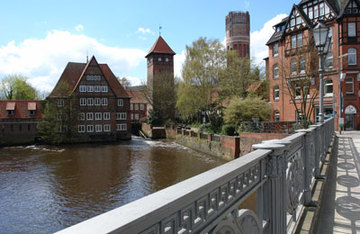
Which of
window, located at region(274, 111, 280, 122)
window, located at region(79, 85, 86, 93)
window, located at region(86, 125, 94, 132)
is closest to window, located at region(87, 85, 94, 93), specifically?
window, located at region(79, 85, 86, 93)

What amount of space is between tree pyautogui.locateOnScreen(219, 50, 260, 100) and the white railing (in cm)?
3160

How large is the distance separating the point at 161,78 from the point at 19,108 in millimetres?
25428

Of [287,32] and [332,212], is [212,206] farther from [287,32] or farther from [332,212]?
[287,32]

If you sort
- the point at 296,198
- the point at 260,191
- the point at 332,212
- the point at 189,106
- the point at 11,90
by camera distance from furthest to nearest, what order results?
the point at 11,90 < the point at 189,106 < the point at 332,212 < the point at 296,198 < the point at 260,191

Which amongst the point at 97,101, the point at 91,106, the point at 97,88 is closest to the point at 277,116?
the point at 97,101

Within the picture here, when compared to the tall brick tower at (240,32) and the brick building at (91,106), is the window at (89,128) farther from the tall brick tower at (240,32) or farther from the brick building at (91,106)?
the tall brick tower at (240,32)

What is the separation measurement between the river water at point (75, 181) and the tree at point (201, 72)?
781 cm

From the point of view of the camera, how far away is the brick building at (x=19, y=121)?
148 ft

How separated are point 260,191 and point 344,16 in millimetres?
34543

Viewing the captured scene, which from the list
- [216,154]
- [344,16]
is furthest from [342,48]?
[216,154]

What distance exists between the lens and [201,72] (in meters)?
37.3

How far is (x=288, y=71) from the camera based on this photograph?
26.7 m

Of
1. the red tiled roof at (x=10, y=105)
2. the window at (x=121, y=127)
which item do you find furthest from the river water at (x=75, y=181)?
the red tiled roof at (x=10, y=105)

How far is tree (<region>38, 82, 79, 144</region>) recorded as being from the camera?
43.6 meters
